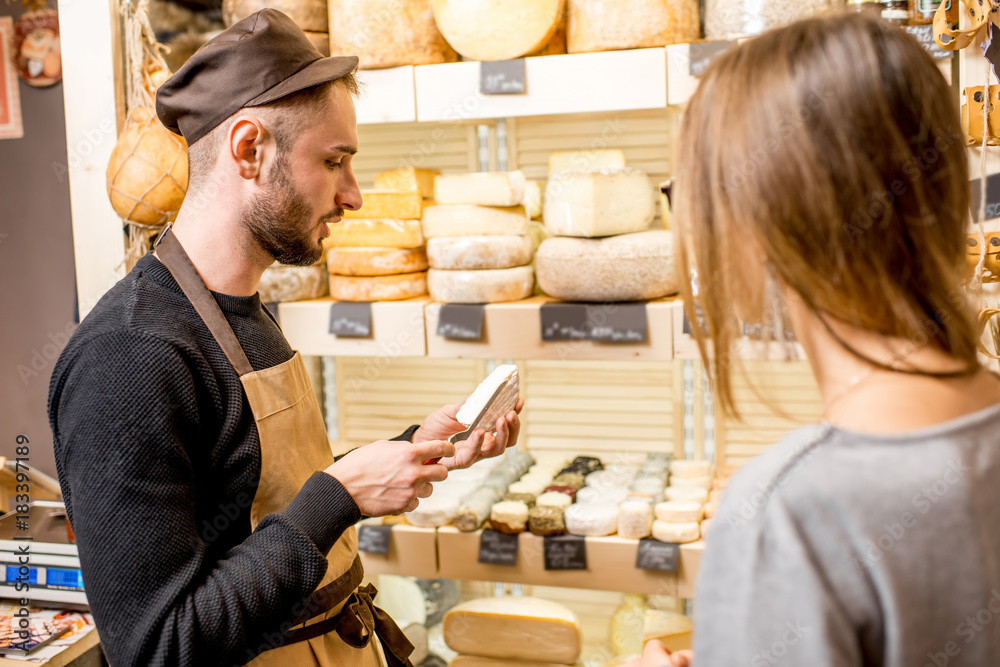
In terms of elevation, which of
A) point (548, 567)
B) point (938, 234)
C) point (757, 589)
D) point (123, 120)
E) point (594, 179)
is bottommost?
point (548, 567)

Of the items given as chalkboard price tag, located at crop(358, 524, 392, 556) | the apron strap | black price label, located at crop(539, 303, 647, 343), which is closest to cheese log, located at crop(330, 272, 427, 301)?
black price label, located at crop(539, 303, 647, 343)

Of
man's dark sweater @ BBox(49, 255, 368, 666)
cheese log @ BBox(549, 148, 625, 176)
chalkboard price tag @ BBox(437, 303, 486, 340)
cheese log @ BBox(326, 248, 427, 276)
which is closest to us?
man's dark sweater @ BBox(49, 255, 368, 666)

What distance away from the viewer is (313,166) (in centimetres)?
129

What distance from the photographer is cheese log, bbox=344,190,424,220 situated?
2092 millimetres

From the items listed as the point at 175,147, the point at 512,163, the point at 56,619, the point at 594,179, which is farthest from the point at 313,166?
the point at 512,163

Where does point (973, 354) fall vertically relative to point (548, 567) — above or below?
above

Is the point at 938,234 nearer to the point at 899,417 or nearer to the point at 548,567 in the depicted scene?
the point at 899,417

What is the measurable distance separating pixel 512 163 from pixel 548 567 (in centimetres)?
140

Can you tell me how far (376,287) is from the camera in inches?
81.4

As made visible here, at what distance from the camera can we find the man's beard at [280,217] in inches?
49.4

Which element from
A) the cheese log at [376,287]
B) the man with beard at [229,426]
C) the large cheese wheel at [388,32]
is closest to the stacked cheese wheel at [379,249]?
the cheese log at [376,287]

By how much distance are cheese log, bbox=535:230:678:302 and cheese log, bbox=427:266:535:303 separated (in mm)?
112

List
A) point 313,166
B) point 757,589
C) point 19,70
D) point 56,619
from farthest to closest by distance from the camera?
point 19,70
point 56,619
point 313,166
point 757,589

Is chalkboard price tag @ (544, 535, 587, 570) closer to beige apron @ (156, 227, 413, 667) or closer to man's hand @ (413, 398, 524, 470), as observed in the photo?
man's hand @ (413, 398, 524, 470)
